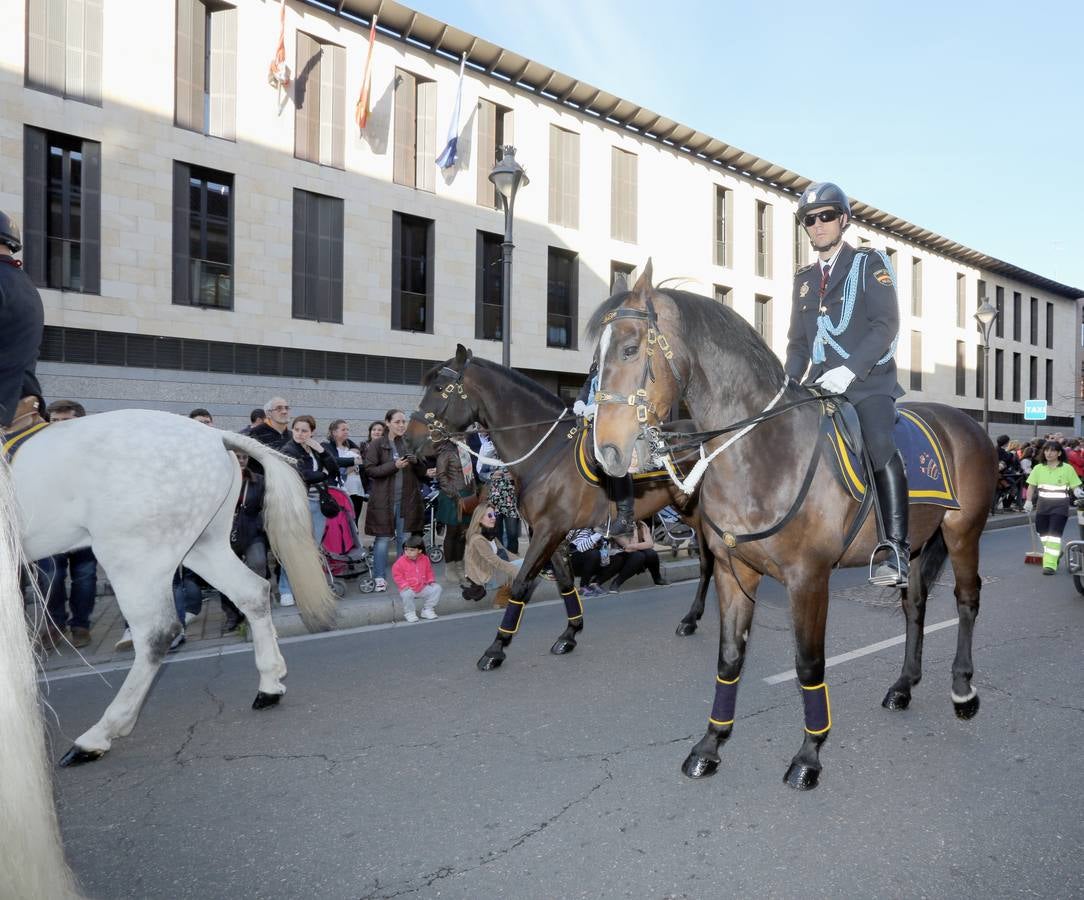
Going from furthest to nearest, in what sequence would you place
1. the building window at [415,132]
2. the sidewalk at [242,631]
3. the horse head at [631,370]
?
the building window at [415,132] → the sidewalk at [242,631] → the horse head at [631,370]

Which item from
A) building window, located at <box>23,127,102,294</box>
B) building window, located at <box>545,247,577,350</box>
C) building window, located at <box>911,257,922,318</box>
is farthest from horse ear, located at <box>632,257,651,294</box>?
building window, located at <box>911,257,922,318</box>

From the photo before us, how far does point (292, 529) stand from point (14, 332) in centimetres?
216

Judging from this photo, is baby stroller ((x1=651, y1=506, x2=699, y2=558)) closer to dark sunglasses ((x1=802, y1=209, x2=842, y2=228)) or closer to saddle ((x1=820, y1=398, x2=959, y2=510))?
saddle ((x1=820, y1=398, x2=959, y2=510))

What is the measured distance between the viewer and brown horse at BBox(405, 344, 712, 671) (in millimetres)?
5895

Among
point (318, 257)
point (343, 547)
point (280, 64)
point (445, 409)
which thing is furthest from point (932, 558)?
point (280, 64)

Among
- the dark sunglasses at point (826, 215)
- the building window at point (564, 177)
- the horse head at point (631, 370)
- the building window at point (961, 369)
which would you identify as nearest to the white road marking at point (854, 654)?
the horse head at point (631, 370)

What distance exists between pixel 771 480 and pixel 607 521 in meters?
2.82

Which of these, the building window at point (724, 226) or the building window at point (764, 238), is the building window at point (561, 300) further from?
the building window at point (764, 238)

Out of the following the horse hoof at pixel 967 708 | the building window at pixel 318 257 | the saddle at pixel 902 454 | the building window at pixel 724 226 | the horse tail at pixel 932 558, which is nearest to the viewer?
the saddle at pixel 902 454

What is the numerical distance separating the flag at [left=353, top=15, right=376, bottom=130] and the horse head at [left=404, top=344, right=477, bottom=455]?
13395 mm

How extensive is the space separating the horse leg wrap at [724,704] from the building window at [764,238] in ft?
86.7

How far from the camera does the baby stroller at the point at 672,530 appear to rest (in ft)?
23.5

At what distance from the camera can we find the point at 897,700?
178 inches

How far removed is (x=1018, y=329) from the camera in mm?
42594
